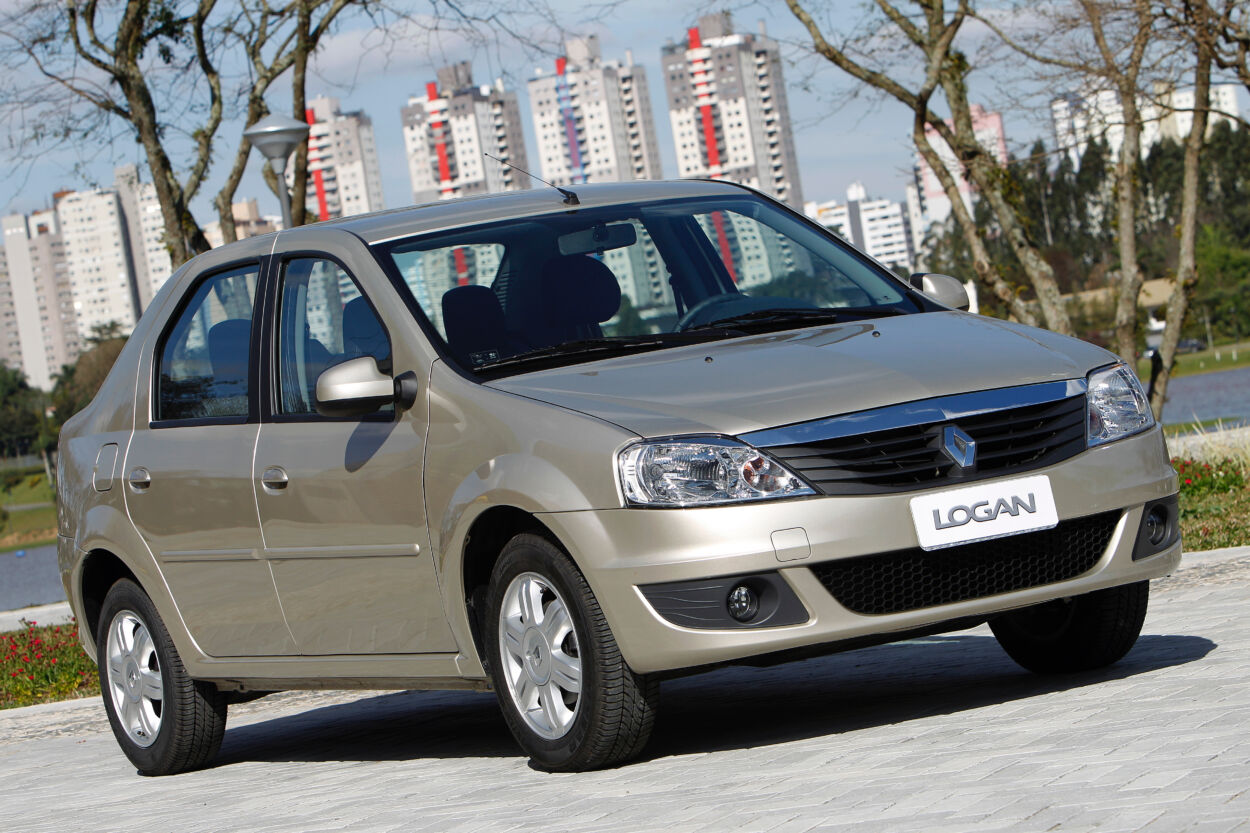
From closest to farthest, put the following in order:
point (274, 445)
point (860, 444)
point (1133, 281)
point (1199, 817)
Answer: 1. point (1199, 817)
2. point (860, 444)
3. point (274, 445)
4. point (1133, 281)

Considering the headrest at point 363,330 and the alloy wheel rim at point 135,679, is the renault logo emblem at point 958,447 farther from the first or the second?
the alloy wheel rim at point 135,679

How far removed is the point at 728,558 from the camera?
462 cm

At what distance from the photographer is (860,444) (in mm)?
4703

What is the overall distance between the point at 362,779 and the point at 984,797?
8.32 ft

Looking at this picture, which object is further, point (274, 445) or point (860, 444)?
point (274, 445)

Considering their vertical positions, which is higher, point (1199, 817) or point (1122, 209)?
point (1122, 209)

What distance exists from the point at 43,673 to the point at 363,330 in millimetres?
6328

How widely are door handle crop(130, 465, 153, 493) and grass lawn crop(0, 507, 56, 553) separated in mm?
89754

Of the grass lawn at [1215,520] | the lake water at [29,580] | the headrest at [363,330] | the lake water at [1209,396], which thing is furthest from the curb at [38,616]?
the lake water at [1209,396]

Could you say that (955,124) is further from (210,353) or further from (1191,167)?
(210,353)

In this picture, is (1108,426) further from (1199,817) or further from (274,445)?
(274,445)

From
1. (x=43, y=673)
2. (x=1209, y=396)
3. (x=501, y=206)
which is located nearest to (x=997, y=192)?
(x=43, y=673)

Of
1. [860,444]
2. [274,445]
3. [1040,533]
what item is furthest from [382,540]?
[1040,533]

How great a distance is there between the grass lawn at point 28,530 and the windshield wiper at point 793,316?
9133cm
